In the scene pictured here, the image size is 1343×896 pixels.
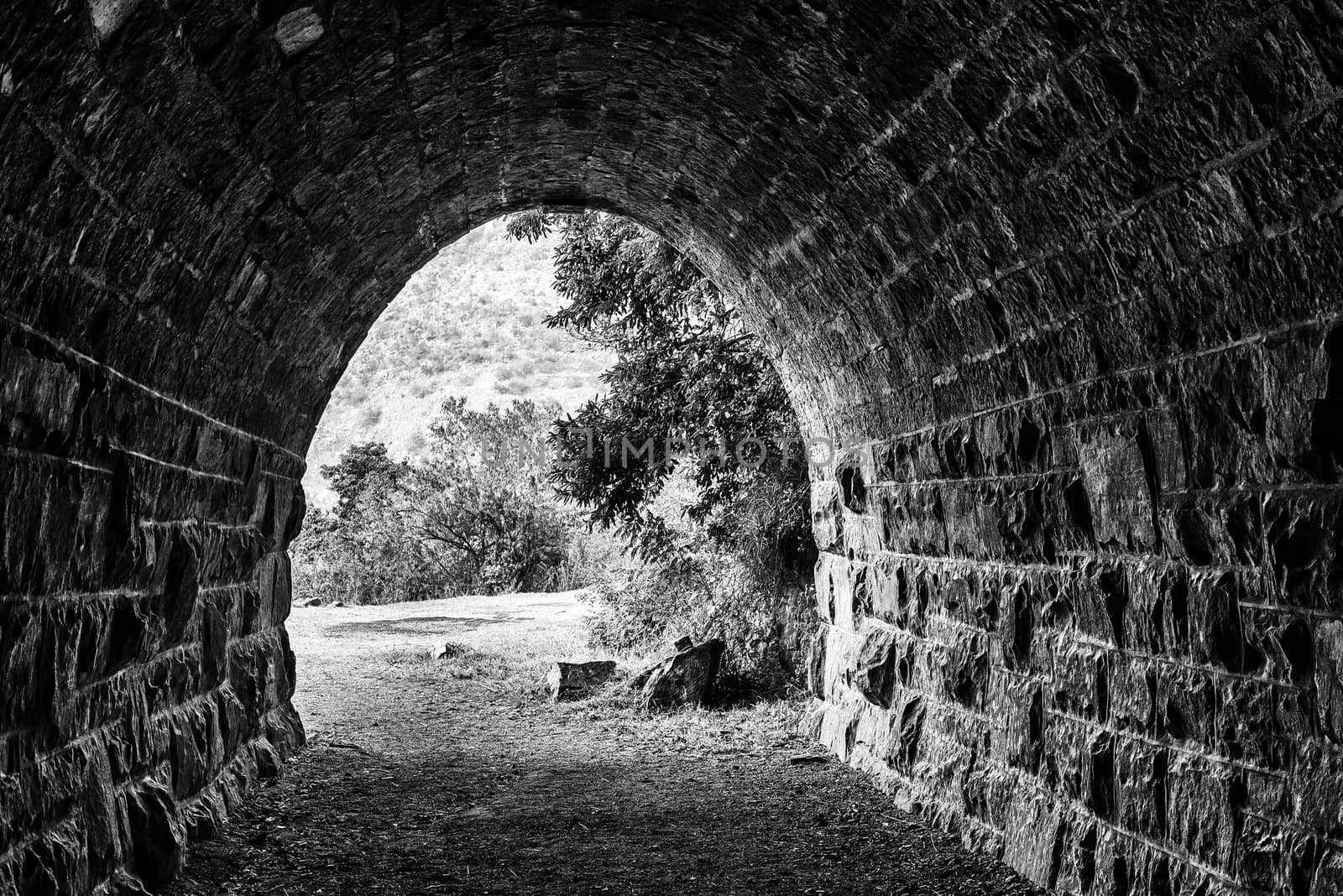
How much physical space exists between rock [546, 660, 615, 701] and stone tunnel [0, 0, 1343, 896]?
3.80m

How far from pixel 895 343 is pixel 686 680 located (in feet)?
15.1

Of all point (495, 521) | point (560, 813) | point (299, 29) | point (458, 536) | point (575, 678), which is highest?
point (299, 29)

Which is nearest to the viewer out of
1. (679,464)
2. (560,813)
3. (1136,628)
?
(1136,628)

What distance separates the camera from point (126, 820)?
14.0 ft

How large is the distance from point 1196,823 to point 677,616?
9.19 metres

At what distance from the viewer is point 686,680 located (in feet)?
32.0

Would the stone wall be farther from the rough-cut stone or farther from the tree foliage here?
the tree foliage

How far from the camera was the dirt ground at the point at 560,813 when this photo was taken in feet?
16.4

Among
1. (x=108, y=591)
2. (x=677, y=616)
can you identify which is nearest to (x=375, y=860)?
(x=108, y=591)

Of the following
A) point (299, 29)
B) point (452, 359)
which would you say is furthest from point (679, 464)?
point (452, 359)

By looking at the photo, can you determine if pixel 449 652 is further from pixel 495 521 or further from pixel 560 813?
pixel 495 521

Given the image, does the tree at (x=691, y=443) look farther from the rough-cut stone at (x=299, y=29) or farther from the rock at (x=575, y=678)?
the rough-cut stone at (x=299, y=29)

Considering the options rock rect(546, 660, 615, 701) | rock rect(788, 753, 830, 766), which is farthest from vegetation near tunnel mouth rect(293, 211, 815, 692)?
rock rect(788, 753, 830, 766)

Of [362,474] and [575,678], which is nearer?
[575,678]
